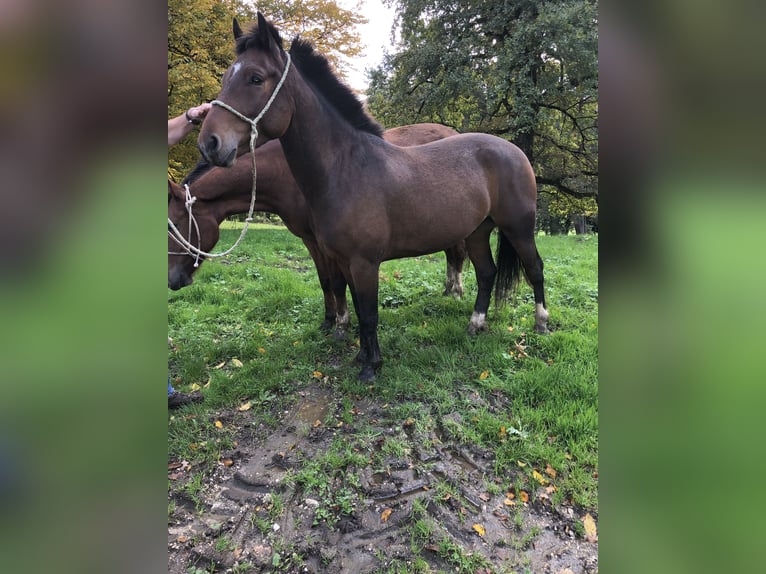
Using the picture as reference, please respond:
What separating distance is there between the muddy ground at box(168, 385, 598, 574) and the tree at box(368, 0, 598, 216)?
9.37m

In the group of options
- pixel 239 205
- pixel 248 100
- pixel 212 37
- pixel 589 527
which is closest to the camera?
pixel 589 527

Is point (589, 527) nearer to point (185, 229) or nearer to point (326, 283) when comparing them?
point (326, 283)

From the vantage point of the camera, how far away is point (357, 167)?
3297 millimetres

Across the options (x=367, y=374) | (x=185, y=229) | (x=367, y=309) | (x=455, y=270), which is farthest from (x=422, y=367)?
(x=185, y=229)

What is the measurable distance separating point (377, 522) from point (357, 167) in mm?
2511

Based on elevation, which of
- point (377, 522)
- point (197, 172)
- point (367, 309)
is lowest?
point (377, 522)

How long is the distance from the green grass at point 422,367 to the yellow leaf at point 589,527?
3.4 inches

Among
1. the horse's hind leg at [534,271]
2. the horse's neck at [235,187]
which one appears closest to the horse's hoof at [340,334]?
the horse's neck at [235,187]

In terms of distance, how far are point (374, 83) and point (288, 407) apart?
1180 cm

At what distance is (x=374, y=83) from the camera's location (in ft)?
40.9
